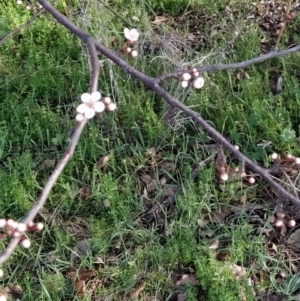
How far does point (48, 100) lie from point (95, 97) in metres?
1.70

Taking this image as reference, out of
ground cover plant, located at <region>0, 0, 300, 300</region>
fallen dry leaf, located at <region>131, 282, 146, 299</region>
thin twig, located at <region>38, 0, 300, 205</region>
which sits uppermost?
thin twig, located at <region>38, 0, 300, 205</region>

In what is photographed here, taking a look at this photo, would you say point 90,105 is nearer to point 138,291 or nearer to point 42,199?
point 42,199

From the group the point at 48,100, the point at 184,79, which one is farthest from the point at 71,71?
the point at 184,79

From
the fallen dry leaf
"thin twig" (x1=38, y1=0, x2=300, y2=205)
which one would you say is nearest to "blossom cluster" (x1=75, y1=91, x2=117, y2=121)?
"thin twig" (x1=38, y1=0, x2=300, y2=205)

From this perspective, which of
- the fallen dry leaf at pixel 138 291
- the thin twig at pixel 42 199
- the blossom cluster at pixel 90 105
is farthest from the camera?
the fallen dry leaf at pixel 138 291

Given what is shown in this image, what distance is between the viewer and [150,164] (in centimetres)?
306

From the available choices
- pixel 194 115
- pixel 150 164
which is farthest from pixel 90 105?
pixel 150 164

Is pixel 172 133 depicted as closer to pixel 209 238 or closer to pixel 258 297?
pixel 209 238

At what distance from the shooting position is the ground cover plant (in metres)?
2.66

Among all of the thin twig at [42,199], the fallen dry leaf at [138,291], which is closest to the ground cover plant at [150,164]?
the fallen dry leaf at [138,291]

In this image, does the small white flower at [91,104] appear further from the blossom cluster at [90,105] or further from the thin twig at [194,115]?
the thin twig at [194,115]

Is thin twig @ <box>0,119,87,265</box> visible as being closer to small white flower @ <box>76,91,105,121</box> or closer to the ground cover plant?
small white flower @ <box>76,91,105,121</box>

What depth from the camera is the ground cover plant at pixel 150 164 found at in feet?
8.72

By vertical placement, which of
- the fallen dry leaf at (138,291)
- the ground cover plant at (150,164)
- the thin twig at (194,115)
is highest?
the thin twig at (194,115)
